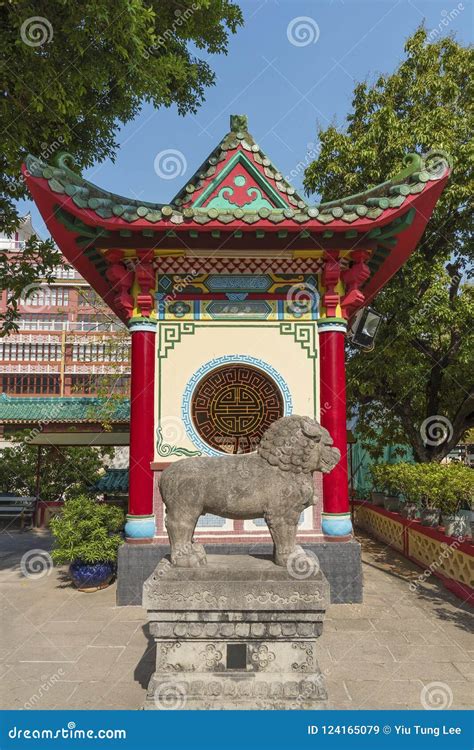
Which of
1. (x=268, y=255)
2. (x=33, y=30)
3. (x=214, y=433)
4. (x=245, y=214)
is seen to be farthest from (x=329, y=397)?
(x=33, y=30)

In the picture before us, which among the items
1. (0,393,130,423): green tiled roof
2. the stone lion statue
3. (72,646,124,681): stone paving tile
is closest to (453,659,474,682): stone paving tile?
the stone lion statue

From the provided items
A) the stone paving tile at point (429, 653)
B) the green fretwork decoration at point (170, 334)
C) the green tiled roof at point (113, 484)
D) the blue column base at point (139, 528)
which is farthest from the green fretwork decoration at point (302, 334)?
A: the green tiled roof at point (113, 484)

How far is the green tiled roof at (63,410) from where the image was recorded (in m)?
18.0

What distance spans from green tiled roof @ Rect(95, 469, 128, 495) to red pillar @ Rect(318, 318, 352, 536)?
1297cm

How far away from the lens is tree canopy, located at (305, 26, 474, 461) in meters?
12.0

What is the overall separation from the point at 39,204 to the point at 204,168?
2800 mm

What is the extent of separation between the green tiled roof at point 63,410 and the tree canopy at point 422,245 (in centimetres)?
856

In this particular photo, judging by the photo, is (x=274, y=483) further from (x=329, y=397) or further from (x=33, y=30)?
(x=33, y=30)

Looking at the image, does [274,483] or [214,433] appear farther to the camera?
[214,433]

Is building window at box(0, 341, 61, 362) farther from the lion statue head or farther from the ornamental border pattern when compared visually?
the lion statue head

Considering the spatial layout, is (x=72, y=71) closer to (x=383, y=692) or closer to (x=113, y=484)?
(x=383, y=692)

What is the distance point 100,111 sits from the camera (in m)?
9.96

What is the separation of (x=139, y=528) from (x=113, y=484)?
12479 mm

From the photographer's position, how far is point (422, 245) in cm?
1266
